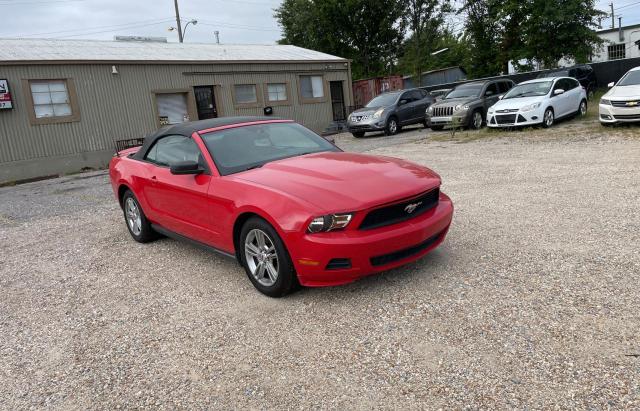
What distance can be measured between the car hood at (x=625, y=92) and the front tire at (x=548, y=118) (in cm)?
189

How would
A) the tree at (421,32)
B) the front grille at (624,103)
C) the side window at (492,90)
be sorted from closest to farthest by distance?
the front grille at (624,103) → the side window at (492,90) → the tree at (421,32)

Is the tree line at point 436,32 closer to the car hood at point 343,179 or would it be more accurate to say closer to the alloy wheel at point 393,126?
the alloy wheel at point 393,126

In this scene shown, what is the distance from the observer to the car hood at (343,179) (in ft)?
12.4

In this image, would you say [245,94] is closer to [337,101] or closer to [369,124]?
[337,101]

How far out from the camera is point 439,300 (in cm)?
378

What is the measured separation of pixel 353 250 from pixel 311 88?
2000cm

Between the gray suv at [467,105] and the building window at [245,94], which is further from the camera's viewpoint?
the building window at [245,94]

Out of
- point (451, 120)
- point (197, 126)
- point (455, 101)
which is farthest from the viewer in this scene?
point (455, 101)

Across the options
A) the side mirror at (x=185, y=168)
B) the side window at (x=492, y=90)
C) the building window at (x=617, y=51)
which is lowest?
the side mirror at (x=185, y=168)

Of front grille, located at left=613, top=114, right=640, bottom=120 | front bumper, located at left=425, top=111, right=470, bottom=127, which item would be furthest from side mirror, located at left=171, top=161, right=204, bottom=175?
front bumper, located at left=425, top=111, right=470, bottom=127

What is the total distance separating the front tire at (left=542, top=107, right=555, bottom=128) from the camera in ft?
47.1

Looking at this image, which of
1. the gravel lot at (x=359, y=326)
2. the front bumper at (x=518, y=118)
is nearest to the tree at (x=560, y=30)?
the front bumper at (x=518, y=118)

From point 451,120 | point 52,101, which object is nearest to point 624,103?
point 451,120

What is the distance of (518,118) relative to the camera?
567 inches
